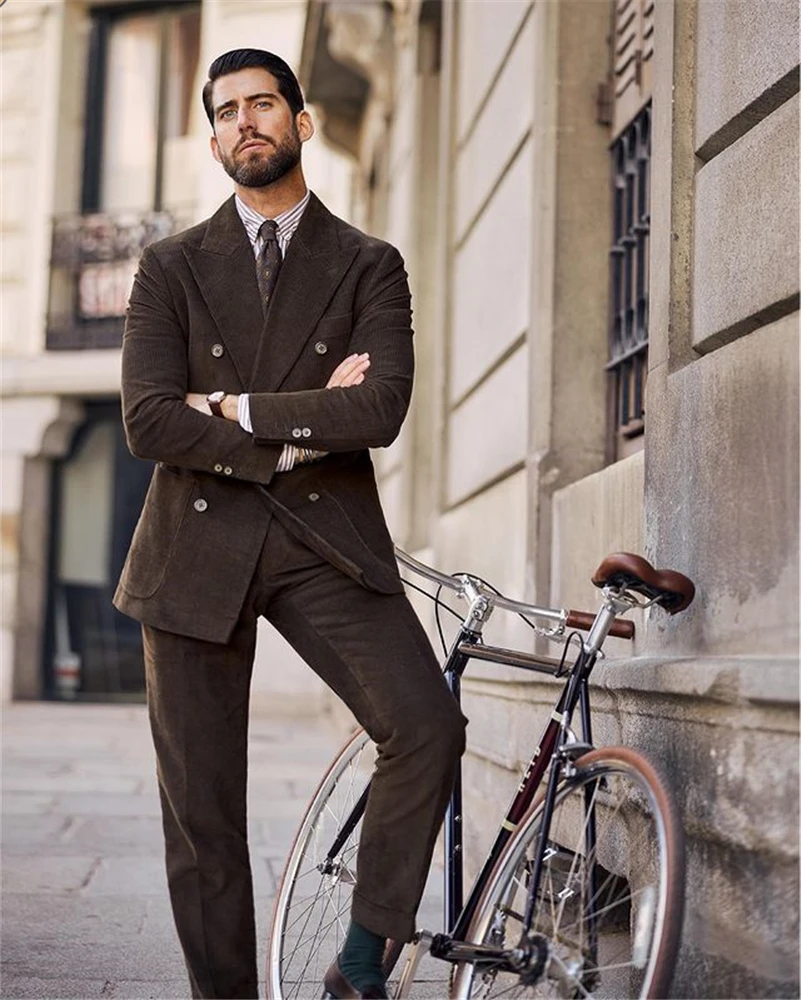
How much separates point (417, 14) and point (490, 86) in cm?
294

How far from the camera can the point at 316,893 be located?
3.91 metres

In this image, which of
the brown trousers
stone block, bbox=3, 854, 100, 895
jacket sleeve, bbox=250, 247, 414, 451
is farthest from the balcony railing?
the brown trousers

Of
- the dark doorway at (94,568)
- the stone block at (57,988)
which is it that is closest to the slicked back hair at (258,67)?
the stone block at (57,988)

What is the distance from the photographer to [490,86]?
7.09 meters

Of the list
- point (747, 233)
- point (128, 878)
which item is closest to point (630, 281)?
point (747, 233)

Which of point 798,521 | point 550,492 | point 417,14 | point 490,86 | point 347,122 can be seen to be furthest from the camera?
point 347,122

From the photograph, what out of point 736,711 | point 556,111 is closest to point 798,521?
point 736,711

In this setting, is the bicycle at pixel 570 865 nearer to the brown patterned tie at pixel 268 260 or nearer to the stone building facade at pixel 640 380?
the stone building facade at pixel 640 380

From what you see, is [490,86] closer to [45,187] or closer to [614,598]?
[614,598]

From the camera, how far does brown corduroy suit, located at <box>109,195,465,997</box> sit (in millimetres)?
3383

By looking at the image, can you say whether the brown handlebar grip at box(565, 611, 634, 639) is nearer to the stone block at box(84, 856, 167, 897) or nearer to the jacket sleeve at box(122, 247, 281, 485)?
the jacket sleeve at box(122, 247, 281, 485)

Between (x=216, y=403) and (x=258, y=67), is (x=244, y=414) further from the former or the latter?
(x=258, y=67)

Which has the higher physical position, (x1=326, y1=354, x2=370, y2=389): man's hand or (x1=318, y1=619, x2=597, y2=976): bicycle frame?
(x1=326, y1=354, x2=370, y2=389): man's hand

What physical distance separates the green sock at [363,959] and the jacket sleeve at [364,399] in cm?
99
